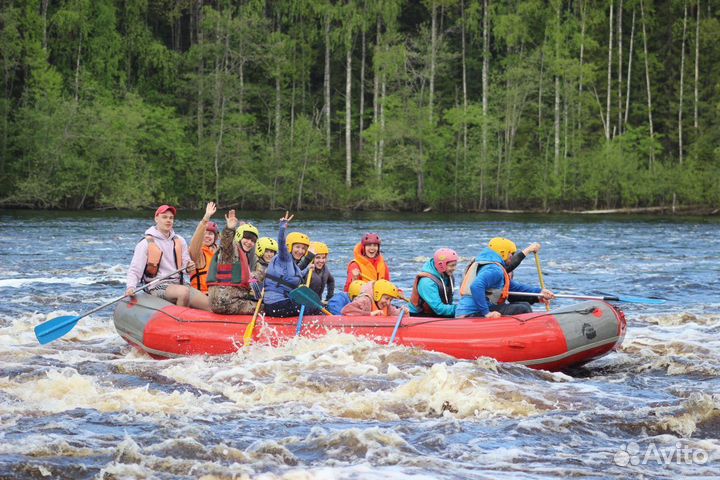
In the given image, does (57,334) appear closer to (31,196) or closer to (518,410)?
(518,410)

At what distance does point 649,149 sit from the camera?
155ft

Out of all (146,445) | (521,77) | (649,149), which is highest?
(521,77)

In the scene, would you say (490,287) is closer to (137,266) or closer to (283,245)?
(283,245)

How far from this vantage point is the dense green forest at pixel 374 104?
141 feet

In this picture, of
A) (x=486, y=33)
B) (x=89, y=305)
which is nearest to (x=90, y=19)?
(x=486, y=33)

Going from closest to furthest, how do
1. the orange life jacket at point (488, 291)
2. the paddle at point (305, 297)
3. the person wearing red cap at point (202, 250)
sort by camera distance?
1. the paddle at point (305, 297)
2. the orange life jacket at point (488, 291)
3. the person wearing red cap at point (202, 250)

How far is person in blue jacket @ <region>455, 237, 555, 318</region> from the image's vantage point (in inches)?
401

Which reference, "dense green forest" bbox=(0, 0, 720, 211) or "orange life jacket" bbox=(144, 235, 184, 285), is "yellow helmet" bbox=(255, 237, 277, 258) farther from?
"dense green forest" bbox=(0, 0, 720, 211)

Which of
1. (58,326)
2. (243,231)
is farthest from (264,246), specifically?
(58,326)

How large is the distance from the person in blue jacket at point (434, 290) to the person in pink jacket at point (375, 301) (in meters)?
0.23

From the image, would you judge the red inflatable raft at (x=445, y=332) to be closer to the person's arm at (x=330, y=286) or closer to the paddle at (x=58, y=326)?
the paddle at (x=58, y=326)

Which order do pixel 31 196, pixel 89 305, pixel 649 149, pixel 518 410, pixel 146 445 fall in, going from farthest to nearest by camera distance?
1. pixel 649 149
2. pixel 31 196
3. pixel 89 305
4. pixel 518 410
5. pixel 146 445

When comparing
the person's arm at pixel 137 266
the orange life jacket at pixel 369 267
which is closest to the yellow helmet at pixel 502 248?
the orange life jacket at pixel 369 267

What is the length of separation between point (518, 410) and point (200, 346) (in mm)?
3608
